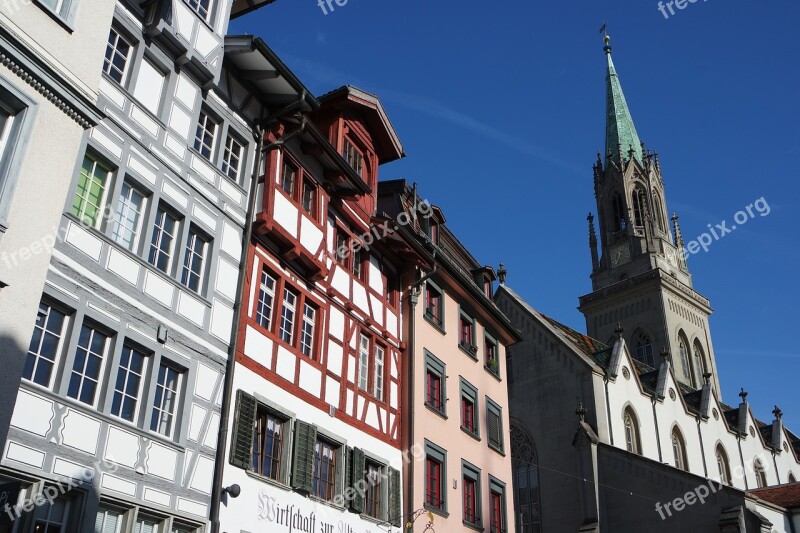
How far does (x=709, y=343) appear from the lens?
67.2 m

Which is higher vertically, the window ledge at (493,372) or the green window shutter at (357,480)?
the window ledge at (493,372)

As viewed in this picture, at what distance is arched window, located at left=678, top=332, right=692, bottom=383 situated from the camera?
63578 mm

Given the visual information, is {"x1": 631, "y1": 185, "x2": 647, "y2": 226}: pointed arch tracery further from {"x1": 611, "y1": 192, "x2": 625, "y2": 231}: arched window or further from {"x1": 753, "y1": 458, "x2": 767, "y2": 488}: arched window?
{"x1": 753, "y1": 458, "x2": 767, "y2": 488}: arched window

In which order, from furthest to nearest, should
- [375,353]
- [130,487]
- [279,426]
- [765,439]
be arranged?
[765,439]
[375,353]
[279,426]
[130,487]

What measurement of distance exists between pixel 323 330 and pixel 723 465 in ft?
127

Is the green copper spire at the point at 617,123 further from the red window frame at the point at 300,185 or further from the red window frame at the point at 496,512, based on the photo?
the red window frame at the point at 300,185

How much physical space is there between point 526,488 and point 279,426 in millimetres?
23856

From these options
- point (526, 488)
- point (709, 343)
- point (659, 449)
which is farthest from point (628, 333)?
point (526, 488)

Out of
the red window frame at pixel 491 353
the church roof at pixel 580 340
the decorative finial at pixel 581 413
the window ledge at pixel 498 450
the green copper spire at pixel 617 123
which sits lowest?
the window ledge at pixel 498 450

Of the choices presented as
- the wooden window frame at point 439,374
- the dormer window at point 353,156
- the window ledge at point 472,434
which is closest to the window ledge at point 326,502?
the wooden window frame at point 439,374

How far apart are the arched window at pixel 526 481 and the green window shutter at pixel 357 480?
19.1m

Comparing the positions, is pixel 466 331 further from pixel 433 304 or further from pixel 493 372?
pixel 433 304

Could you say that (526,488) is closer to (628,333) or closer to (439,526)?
(439,526)

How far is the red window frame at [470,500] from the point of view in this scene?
73.4 ft
